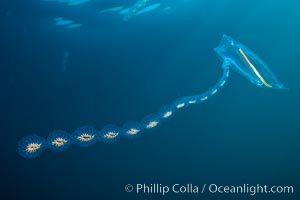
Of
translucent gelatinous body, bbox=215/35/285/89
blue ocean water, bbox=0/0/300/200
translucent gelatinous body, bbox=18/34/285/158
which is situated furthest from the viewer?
translucent gelatinous body, bbox=215/35/285/89

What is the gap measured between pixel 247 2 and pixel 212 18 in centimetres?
104

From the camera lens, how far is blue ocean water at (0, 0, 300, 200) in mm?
6848

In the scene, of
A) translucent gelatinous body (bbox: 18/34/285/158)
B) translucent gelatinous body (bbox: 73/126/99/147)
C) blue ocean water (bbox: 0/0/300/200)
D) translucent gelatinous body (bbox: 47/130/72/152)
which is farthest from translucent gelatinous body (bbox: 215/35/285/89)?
translucent gelatinous body (bbox: 47/130/72/152)

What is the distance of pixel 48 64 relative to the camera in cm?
707

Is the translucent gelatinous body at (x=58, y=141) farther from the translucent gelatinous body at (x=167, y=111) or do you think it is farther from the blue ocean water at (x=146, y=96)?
the blue ocean water at (x=146, y=96)

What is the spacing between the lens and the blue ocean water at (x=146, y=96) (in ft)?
22.5

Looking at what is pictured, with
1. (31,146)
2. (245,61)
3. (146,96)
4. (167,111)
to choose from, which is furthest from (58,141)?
(245,61)

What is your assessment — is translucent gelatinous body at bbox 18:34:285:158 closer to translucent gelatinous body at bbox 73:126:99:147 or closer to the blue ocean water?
A: translucent gelatinous body at bbox 73:126:99:147

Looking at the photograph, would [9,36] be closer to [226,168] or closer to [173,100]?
[173,100]

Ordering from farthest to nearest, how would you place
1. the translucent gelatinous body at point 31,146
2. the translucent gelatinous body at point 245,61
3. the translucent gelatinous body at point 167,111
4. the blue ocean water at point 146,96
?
1. the translucent gelatinous body at point 245,61
2. the blue ocean water at point 146,96
3. the translucent gelatinous body at point 167,111
4. the translucent gelatinous body at point 31,146

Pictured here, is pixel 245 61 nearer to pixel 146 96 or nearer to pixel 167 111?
pixel 167 111

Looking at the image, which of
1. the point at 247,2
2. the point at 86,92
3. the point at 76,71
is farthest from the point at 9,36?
the point at 247,2

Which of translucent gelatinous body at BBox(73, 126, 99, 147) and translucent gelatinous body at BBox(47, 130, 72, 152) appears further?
translucent gelatinous body at BBox(73, 126, 99, 147)

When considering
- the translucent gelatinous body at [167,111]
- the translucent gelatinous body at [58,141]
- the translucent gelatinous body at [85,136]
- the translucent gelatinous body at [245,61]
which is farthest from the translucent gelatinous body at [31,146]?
the translucent gelatinous body at [245,61]
